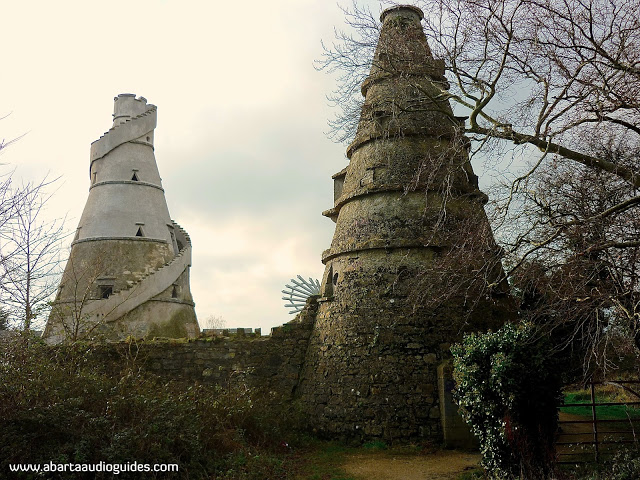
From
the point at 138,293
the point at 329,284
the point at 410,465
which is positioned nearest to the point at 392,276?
the point at 329,284

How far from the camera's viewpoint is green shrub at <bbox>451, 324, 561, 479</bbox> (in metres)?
7.40

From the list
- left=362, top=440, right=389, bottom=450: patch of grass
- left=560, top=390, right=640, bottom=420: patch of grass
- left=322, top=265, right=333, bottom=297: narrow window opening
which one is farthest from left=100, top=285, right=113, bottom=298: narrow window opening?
left=560, top=390, right=640, bottom=420: patch of grass

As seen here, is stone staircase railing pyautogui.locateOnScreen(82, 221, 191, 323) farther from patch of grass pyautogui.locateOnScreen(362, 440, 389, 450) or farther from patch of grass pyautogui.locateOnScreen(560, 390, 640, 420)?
patch of grass pyautogui.locateOnScreen(560, 390, 640, 420)

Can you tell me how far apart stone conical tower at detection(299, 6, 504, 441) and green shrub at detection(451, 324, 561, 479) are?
1909 millimetres

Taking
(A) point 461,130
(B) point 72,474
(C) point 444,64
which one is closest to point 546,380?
(A) point 461,130

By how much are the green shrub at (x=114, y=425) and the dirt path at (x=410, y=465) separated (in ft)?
4.18

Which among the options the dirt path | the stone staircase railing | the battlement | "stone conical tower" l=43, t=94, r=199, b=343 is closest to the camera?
the dirt path

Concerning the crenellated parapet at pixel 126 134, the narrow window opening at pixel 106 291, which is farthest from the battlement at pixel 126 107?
the narrow window opening at pixel 106 291

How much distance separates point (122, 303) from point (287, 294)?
205 inches

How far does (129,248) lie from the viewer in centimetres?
1841

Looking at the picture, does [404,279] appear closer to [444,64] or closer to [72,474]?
[444,64]

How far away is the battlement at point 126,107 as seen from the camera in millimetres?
20359

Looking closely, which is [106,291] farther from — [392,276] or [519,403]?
[519,403]

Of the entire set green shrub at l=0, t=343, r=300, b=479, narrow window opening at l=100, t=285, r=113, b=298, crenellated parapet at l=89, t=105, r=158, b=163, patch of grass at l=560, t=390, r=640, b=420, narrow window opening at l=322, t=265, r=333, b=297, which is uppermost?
crenellated parapet at l=89, t=105, r=158, b=163
